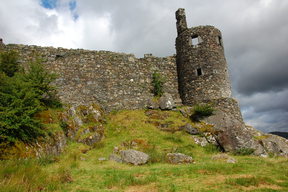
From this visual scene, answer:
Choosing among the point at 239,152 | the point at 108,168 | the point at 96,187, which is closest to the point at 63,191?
the point at 96,187

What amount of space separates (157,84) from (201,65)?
436 centimetres

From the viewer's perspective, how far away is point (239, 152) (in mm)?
14375

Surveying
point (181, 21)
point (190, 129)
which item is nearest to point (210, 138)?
point (190, 129)

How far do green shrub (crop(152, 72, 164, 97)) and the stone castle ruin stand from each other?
1.47 ft

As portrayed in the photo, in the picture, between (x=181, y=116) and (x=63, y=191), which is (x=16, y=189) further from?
(x=181, y=116)

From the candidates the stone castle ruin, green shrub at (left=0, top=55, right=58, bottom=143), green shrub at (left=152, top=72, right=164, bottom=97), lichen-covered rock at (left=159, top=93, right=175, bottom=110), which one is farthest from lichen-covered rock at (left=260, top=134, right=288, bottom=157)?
green shrub at (left=0, top=55, right=58, bottom=143)

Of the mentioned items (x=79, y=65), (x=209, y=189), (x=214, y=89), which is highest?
(x=79, y=65)

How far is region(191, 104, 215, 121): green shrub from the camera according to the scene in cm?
1753

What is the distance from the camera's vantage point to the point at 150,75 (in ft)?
69.0

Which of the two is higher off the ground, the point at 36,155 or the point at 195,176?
the point at 36,155

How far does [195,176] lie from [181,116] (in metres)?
9.92

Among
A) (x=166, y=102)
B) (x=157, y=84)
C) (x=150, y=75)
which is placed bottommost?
(x=166, y=102)

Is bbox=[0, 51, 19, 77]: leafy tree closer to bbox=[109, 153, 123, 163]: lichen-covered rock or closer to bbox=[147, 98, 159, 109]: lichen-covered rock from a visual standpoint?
bbox=[109, 153, 123, 163]: lichen-covered rock

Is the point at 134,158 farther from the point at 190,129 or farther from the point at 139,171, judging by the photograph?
the point at 190,129
